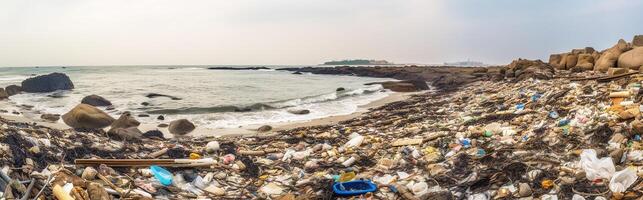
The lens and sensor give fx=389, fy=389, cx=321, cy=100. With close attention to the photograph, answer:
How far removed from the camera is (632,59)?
450 inches

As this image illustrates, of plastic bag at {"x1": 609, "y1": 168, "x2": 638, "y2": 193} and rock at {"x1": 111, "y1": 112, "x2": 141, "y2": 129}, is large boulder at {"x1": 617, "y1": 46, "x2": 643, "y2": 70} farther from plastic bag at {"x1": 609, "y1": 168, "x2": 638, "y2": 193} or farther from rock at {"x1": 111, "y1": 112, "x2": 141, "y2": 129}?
rock at {"x1": 111, "y1": 112, "x2": 141, "y2": 129}

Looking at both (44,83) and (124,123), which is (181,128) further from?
(44,83)

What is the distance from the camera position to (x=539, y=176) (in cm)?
416

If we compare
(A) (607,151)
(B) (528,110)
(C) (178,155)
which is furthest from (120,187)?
(B) (528,110)

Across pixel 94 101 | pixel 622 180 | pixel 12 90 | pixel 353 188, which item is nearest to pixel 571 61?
pixel 622 180

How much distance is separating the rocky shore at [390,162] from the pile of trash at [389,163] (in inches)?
0.6

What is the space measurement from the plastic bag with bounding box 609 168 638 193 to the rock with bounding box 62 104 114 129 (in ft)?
39.6

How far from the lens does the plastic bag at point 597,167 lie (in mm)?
3829

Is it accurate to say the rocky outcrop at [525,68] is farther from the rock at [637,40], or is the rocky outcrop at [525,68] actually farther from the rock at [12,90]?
the rock at [12,90]

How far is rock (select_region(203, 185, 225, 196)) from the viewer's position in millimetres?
4862

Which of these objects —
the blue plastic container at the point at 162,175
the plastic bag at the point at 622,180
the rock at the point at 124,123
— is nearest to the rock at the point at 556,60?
the plastic bag at the point at 622,180

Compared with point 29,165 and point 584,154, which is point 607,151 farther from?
point 29,165

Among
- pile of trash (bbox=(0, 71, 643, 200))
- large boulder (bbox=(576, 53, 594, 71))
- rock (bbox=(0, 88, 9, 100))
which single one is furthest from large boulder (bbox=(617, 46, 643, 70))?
rock (bbox=(0, 88, 9, 100))

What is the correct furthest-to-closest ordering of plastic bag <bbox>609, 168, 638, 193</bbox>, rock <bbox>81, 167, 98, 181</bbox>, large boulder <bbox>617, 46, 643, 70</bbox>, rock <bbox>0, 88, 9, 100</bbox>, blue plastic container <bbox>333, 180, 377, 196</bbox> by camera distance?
rock <bbox>0, 88, 9, 100</bbox> < large boulder <bbox>617, 46, 643, 70</bbox> < blue plastic container <bbox>333, 180, 377, 196</bbox> < rock <bbox>81, 167, 98, 181</bbox> < plastic bag <bbox>609, 168, 638, 193</bbox>
